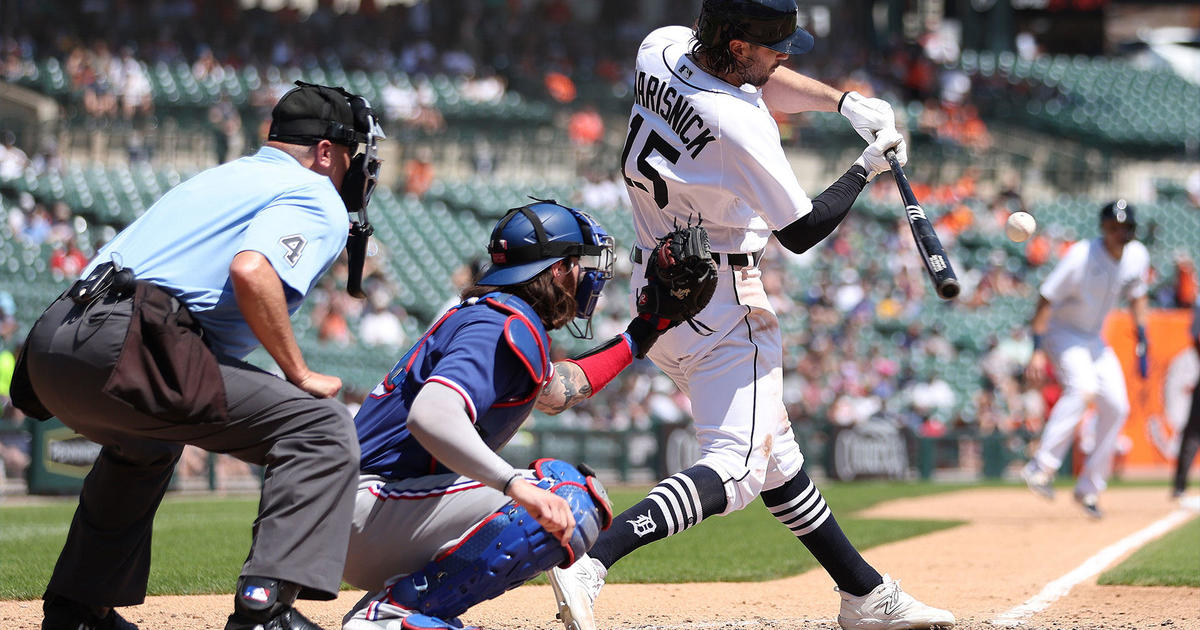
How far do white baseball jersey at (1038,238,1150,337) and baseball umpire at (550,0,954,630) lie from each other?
5.05 metres

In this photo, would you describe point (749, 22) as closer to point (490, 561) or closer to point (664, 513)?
point (664, 513)

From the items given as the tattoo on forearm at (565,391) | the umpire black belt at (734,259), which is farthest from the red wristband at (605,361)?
the umpire black belt at (734,259)

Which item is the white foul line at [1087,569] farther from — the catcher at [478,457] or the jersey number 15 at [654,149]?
the catcher at [478,457]

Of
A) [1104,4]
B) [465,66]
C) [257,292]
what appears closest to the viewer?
[257,292]

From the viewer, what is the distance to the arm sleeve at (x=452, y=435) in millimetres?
3279

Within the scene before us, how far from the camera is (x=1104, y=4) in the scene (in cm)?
3080

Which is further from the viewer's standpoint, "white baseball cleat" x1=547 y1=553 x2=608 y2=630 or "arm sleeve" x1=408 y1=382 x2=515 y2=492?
"white baseball cleat" x1=547 y1=553 x2=608 y2=630

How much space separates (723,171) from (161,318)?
1898 millimetres

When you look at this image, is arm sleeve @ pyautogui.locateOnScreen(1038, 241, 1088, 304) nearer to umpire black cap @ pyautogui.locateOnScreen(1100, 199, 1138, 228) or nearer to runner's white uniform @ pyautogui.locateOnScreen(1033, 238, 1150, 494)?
runner's white uniform @ pyautogui.locateOnScreen(1033, 238, 1150, 494)

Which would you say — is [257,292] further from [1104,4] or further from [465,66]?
[1104,4]

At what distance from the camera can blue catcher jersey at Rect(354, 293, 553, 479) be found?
3432mm

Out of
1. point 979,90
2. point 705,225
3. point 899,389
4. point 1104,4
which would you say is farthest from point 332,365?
point 1104,4

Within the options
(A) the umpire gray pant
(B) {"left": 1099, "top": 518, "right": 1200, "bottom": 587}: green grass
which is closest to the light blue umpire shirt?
(A) the umpire gray pant

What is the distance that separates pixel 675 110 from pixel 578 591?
5.36ft
